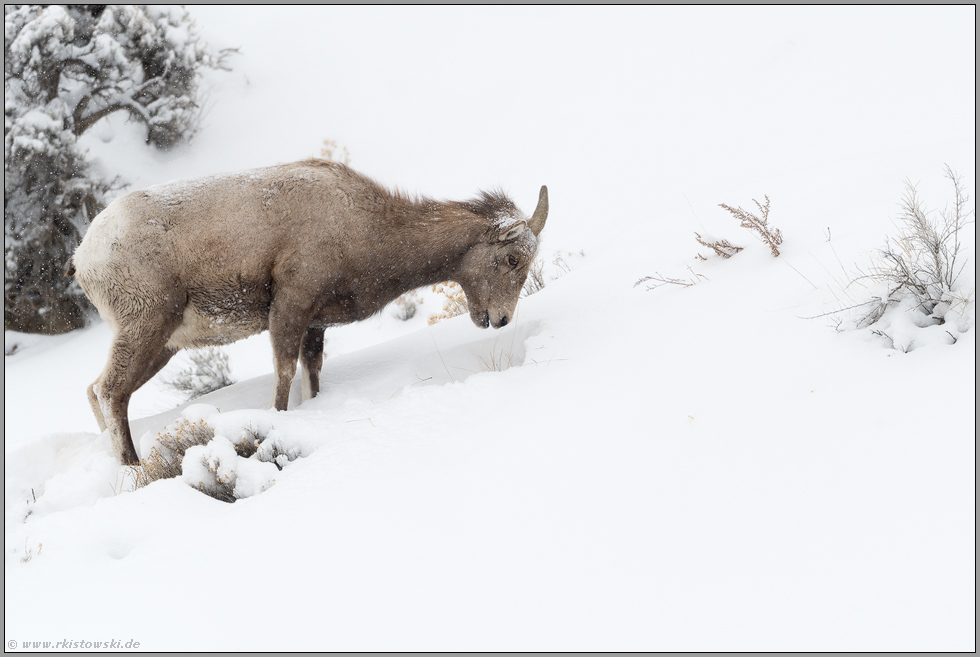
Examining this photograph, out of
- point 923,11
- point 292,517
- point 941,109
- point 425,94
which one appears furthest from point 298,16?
point 292,517

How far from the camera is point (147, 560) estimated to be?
2926 millimetres

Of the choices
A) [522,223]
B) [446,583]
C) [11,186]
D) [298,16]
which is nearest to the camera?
[446,583]

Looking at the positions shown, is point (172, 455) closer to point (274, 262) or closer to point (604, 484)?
point (274, 262)

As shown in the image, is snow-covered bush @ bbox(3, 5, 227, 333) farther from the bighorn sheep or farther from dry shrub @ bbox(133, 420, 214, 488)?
dry shrub @ bbox(133, 420, 214, 488)

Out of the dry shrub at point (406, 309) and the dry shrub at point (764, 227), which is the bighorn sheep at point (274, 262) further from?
the dry shrub at point (406, 309)

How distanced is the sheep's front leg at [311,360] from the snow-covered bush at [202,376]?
12.9 ft

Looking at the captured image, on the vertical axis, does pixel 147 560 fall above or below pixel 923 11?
below

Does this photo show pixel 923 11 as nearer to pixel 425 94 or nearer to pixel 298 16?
pixel 425 94

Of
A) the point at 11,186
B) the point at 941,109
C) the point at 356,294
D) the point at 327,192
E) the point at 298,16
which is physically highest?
the point at 298,16

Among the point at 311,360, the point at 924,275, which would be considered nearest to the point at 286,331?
the point at 311,360

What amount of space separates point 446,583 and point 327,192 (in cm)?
360

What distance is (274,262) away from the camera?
502 centimetres

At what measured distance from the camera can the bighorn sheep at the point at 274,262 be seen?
192 inches

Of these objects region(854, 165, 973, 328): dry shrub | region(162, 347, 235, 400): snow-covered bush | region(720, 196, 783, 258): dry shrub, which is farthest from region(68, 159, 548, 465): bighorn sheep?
region(162, 347, 235, 400): snow-covered bush
